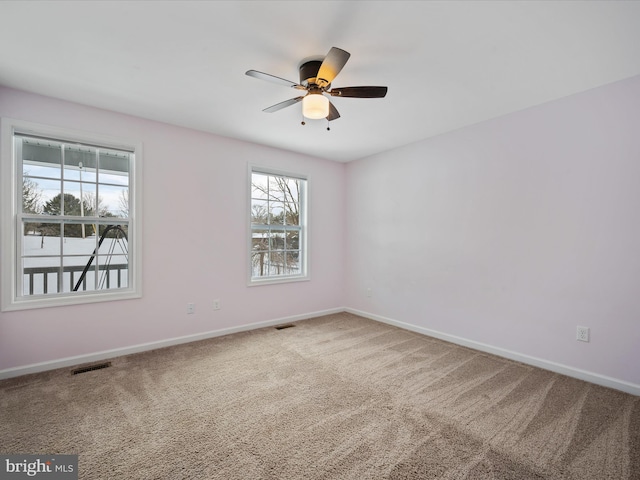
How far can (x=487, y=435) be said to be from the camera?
6.14 feet

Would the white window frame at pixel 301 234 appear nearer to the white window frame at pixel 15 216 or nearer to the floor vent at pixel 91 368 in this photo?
the white window frame at pixel 15 216

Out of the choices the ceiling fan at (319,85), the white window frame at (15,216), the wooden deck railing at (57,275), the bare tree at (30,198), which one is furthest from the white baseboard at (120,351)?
the ceiling fan at (319,85)

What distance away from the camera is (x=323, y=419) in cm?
204

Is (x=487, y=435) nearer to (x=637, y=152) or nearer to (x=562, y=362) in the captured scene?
(x=562, y=362)

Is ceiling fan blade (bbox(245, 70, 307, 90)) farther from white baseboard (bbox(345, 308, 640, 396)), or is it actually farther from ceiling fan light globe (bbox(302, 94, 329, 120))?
white baseboard (bbox(345, 308, 640, 396))

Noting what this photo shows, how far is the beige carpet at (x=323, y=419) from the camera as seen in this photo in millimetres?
1622

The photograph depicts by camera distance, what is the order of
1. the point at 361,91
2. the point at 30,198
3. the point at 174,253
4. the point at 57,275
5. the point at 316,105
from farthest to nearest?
the point at 174,253
the point at 57,275
the point at 30,198
the point at 316,105
the point at 361,91

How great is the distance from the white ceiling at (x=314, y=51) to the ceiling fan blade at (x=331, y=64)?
20 cm

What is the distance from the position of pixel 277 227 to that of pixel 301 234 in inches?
18.2

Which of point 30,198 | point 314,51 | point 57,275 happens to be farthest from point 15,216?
point 314,51

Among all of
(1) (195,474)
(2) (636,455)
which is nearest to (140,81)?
(1) (195,474)

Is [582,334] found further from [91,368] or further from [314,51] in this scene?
[91,368]

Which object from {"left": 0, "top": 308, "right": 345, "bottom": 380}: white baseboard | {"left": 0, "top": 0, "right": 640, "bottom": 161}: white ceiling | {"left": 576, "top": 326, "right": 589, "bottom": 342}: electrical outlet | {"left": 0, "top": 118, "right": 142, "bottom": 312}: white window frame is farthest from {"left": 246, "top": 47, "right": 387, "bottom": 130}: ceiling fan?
{"left": 0, "top": 308, "right": 345, "bottom": 380}: white baseboard

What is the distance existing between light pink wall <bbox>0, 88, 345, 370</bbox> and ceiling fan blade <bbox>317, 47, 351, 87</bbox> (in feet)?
6.84
